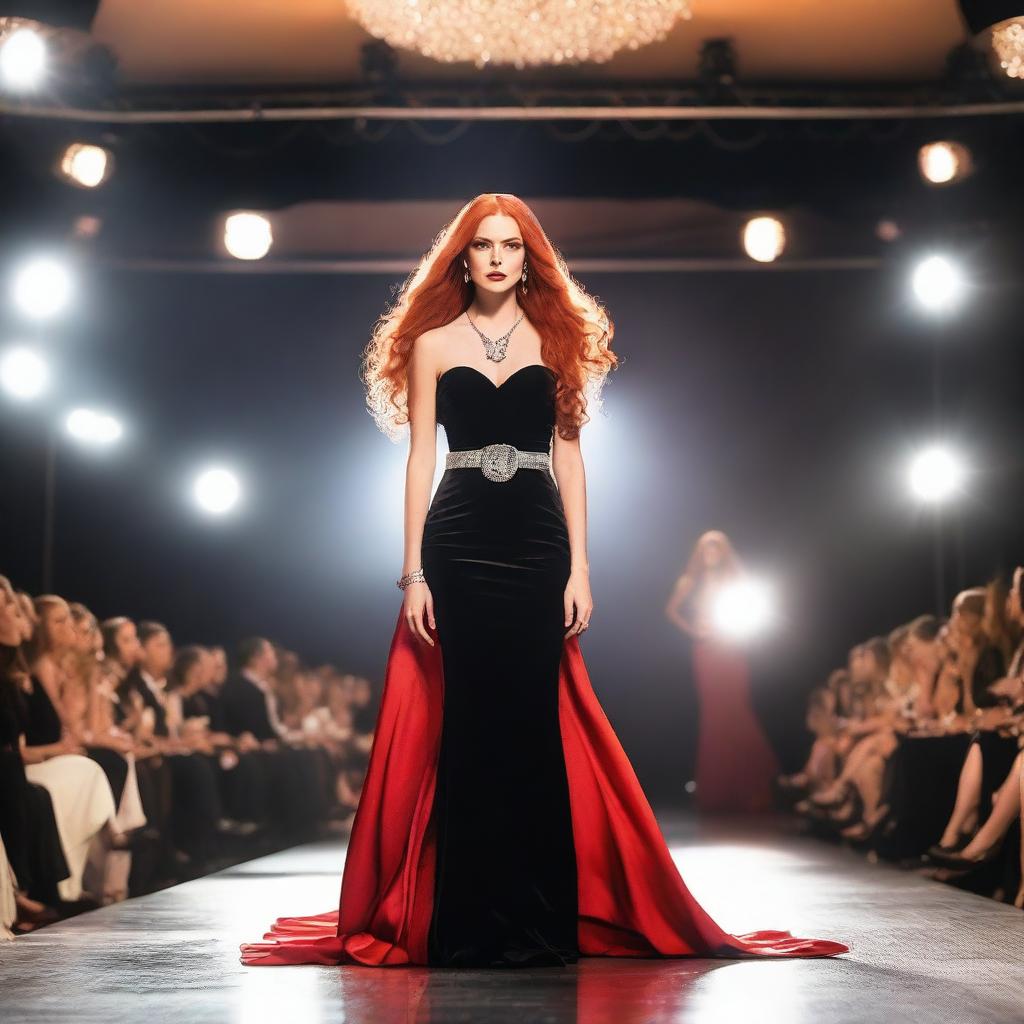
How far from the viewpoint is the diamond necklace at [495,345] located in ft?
9.60

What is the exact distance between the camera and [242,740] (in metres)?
6.38

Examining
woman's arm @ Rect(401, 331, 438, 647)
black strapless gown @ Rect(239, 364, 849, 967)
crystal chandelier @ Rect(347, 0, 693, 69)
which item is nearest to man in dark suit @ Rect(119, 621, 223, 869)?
black strapless gown @ Rect(239, 364, 849, 967)

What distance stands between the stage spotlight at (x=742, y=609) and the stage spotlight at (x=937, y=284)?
1951mm

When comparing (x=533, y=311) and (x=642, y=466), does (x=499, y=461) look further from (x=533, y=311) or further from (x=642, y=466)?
(x=642, y=466)

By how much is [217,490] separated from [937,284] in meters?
4.32

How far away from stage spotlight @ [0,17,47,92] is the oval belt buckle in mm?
3564

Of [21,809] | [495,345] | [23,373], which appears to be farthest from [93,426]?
[495,345]

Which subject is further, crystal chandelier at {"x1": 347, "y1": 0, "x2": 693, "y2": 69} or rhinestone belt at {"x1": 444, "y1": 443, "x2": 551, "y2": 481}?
crystal chandelier at {"x1": 347, "y1": 0, "x2": 693, "y2": 69}

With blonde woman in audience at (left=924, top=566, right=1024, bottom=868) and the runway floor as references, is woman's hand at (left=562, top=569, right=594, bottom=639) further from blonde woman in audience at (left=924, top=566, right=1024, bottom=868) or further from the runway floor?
blonde woman in audience at (left=924, top=566, right=1024, bottom=868)

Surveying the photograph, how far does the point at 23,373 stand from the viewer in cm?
655

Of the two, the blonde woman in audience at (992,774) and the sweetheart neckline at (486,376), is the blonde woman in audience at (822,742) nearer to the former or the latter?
the blonde woman in audience at (992,774)

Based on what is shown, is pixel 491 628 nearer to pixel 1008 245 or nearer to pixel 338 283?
pixel 1008 245

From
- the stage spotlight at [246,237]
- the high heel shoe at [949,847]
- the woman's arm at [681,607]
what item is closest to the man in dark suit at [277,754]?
the stage spotlight at [246,237]

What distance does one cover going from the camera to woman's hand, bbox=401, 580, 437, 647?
2836 millimetres
